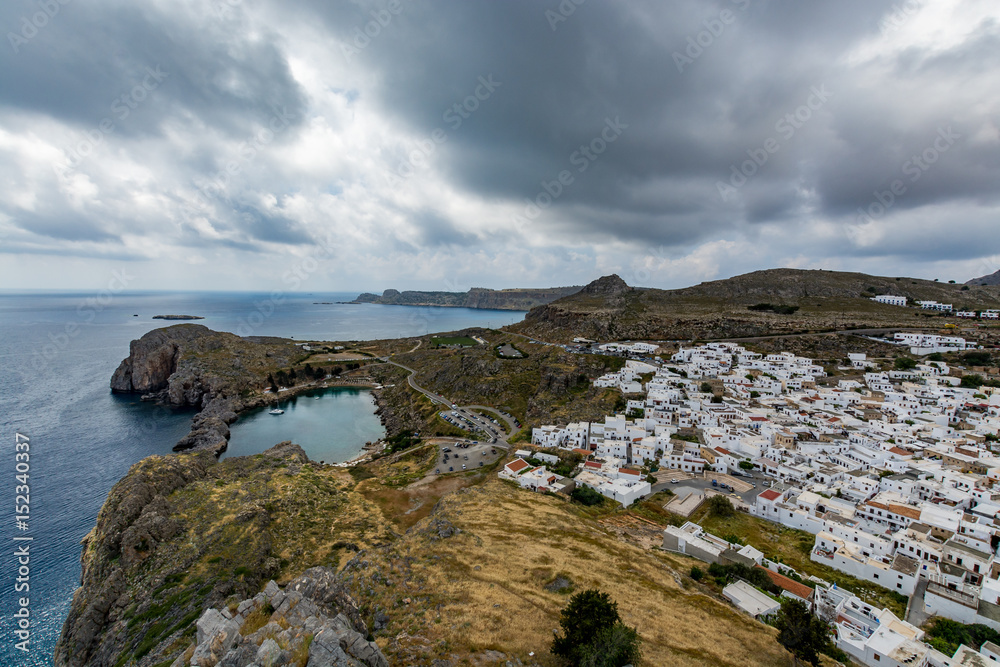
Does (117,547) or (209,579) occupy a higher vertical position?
(117,547)

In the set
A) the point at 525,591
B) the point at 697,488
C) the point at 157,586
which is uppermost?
the point at 525,591

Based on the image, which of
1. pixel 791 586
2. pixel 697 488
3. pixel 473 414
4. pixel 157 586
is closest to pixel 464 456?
pixel 473 414

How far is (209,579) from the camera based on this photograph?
95.8ft

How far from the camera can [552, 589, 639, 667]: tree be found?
17484 mm

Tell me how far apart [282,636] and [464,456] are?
47219 millimetres

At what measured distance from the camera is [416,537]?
112 ft

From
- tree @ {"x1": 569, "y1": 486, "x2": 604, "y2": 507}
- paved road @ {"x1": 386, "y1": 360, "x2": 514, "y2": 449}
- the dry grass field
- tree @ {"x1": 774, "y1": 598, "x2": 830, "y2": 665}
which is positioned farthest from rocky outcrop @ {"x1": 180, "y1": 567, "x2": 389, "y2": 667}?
paved road @ {"x1": 386, "y1": 360, "x2": 514, "y2": 449}

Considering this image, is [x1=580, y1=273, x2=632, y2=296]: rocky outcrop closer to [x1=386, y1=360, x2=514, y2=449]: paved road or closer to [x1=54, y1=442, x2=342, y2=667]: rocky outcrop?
[x1=386, y1=360, x2=514, y2=449]: paved road

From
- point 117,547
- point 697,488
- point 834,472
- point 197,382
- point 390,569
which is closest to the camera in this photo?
point 390,569

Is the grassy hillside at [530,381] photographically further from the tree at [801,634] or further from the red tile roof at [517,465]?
the tree at [801,634]

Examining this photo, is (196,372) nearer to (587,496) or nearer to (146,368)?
(146,368)

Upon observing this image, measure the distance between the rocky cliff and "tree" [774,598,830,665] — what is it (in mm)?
21521

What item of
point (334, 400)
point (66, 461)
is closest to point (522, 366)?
point (334, 400)

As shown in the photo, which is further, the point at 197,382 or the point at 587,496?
the point at 197,382
